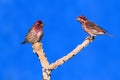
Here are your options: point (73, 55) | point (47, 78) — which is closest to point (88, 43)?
point (73, 55)

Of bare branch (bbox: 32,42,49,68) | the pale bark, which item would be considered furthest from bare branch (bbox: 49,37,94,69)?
bare branch (bbox: 32,42,49,68)

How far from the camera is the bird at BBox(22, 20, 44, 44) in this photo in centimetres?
1179

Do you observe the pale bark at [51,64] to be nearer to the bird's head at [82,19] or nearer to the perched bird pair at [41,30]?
the perched bird pair at [41,30]

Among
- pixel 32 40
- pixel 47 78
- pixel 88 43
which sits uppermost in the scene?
pixel 32 40

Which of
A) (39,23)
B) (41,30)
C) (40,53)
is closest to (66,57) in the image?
(40,53)

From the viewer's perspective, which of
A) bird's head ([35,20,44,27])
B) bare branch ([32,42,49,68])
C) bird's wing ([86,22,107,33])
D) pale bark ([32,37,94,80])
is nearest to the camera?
pale bark ([32,37,94,80])

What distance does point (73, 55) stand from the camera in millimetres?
10102

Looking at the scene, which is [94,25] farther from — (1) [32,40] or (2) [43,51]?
(2) [43,51]

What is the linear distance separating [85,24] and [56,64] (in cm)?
312

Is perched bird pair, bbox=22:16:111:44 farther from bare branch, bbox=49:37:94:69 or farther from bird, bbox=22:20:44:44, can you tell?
bare branch, bbox=49:37:94:69

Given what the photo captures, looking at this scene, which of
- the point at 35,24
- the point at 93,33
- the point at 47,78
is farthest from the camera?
the point at 93,33

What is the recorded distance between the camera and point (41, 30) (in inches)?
480

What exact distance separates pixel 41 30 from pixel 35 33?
19cm

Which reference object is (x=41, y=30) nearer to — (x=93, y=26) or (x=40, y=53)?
(x=40, y=53)
